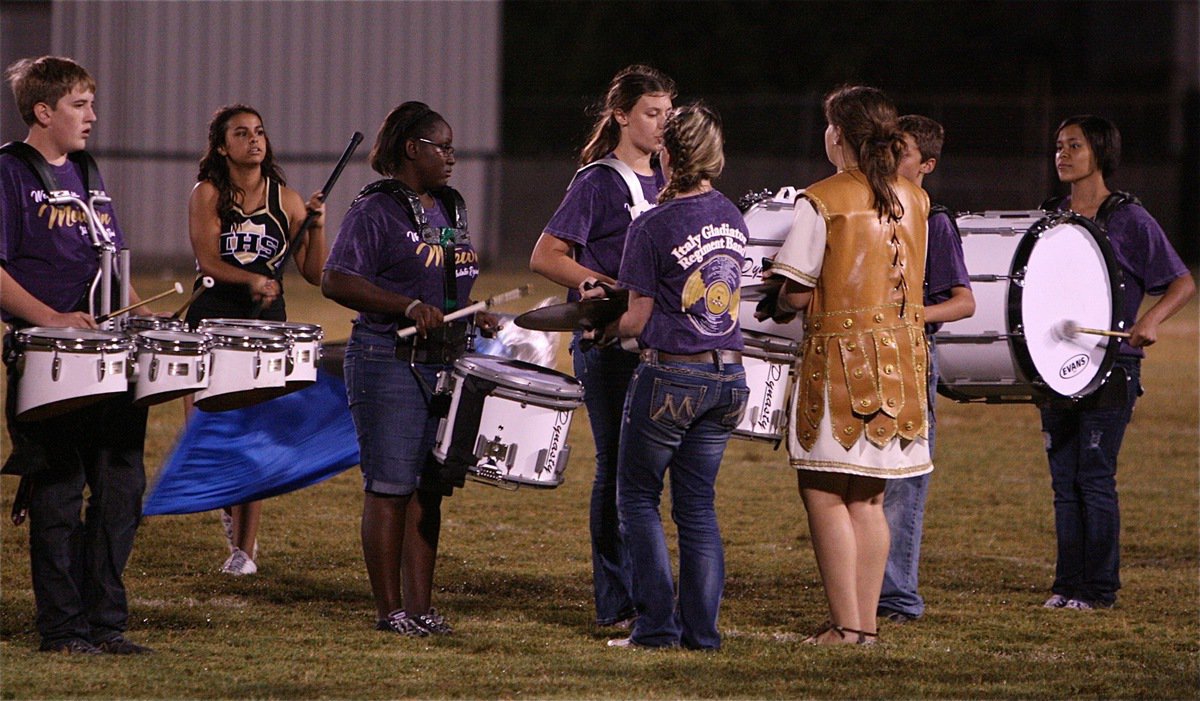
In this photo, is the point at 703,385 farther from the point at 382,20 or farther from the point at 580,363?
the point at 382,20

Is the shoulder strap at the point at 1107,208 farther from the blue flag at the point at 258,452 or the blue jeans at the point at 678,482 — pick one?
the blue flag at the point at 258,452

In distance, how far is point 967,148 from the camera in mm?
27781

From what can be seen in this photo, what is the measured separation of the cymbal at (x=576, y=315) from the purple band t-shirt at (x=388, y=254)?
0.36 meters

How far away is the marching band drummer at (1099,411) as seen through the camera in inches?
251

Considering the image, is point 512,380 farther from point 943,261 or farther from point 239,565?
point 239,565

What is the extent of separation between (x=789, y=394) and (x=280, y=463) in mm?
2412

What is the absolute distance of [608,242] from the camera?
5641mm

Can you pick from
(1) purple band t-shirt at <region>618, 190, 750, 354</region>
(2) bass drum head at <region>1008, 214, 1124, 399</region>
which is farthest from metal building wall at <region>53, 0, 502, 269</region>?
(1) purple band t-shirt at <region>618, 190, 750, 354</region>

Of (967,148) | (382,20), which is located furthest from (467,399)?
(967,148)

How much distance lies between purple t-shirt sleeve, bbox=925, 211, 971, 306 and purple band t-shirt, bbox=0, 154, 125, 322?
2.78 m

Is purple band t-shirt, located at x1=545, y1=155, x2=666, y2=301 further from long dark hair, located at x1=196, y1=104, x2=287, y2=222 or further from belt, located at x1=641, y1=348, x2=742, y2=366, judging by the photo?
long dark hair, located at x1=196, y1=104, x2=287, y2=222

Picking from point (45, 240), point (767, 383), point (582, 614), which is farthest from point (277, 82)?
point (45, 240)

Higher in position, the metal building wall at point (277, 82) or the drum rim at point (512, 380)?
the metal building wall at point (277, 82)

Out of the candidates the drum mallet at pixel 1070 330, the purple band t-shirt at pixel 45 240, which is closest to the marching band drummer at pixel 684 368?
the drum mallet at pixel 1070 330
